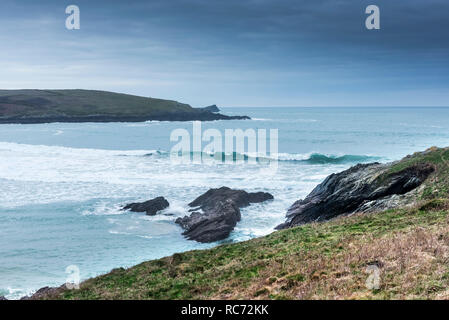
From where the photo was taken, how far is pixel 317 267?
12.9m

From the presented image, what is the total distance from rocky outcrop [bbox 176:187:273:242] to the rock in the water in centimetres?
295

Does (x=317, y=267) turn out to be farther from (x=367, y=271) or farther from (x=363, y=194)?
(x=363, y=194)

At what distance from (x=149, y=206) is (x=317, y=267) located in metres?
25.4

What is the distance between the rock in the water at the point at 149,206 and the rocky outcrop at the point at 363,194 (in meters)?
11.7

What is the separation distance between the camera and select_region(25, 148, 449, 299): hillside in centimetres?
1064

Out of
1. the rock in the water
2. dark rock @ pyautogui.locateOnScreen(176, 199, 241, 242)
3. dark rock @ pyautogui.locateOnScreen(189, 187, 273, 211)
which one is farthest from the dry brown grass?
the rock in the water

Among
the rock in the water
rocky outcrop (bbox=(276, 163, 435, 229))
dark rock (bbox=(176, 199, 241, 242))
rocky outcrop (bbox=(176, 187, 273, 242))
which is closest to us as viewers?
rocky outcrop (bbox=(276, 163, 435, 229))

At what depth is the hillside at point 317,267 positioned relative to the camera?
10641mm

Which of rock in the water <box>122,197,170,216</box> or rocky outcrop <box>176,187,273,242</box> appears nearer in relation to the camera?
rocky outcrop <box>176,187,273,242</box>

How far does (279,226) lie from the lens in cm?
3078

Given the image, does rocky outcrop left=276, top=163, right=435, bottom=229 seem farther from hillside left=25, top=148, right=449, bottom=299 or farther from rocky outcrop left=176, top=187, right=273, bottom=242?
hillside left=25, top=148, right=449, bottom=299
